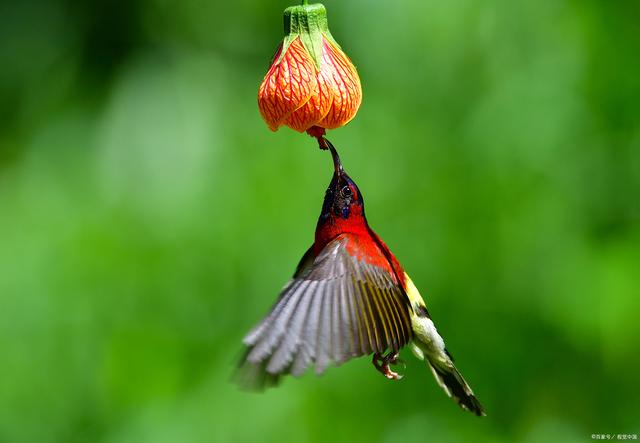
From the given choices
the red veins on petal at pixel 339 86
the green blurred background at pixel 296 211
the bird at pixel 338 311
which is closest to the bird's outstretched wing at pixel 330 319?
the bird at pixel 338 311

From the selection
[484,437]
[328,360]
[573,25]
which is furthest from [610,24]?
[328,360]

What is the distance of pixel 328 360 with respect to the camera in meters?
2.11

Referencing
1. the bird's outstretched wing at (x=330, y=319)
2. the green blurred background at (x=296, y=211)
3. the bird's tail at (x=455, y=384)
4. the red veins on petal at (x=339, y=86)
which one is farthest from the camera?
the green blurred background at (x=296, y=211)

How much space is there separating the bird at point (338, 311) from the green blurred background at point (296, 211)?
50.6 inches

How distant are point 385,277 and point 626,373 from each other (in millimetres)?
1921

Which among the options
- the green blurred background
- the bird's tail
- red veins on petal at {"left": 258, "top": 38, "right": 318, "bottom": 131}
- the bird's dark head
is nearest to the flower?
red veins on petal at {"left": 258, "top": 38, "right": 318, "bottom": 131}

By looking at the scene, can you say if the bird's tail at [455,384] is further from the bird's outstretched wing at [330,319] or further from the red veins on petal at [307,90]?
the red veins on petal at [307,90]

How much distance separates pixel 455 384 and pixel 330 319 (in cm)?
83

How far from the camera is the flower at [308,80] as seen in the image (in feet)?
7.27

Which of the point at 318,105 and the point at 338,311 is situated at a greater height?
the point at 318,105

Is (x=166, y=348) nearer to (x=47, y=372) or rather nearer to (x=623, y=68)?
(x=47, y=372)

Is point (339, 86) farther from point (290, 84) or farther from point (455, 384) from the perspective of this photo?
point (455, 384)

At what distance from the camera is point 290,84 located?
221 centimetres

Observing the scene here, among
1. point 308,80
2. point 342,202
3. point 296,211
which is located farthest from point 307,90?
point 296,211
